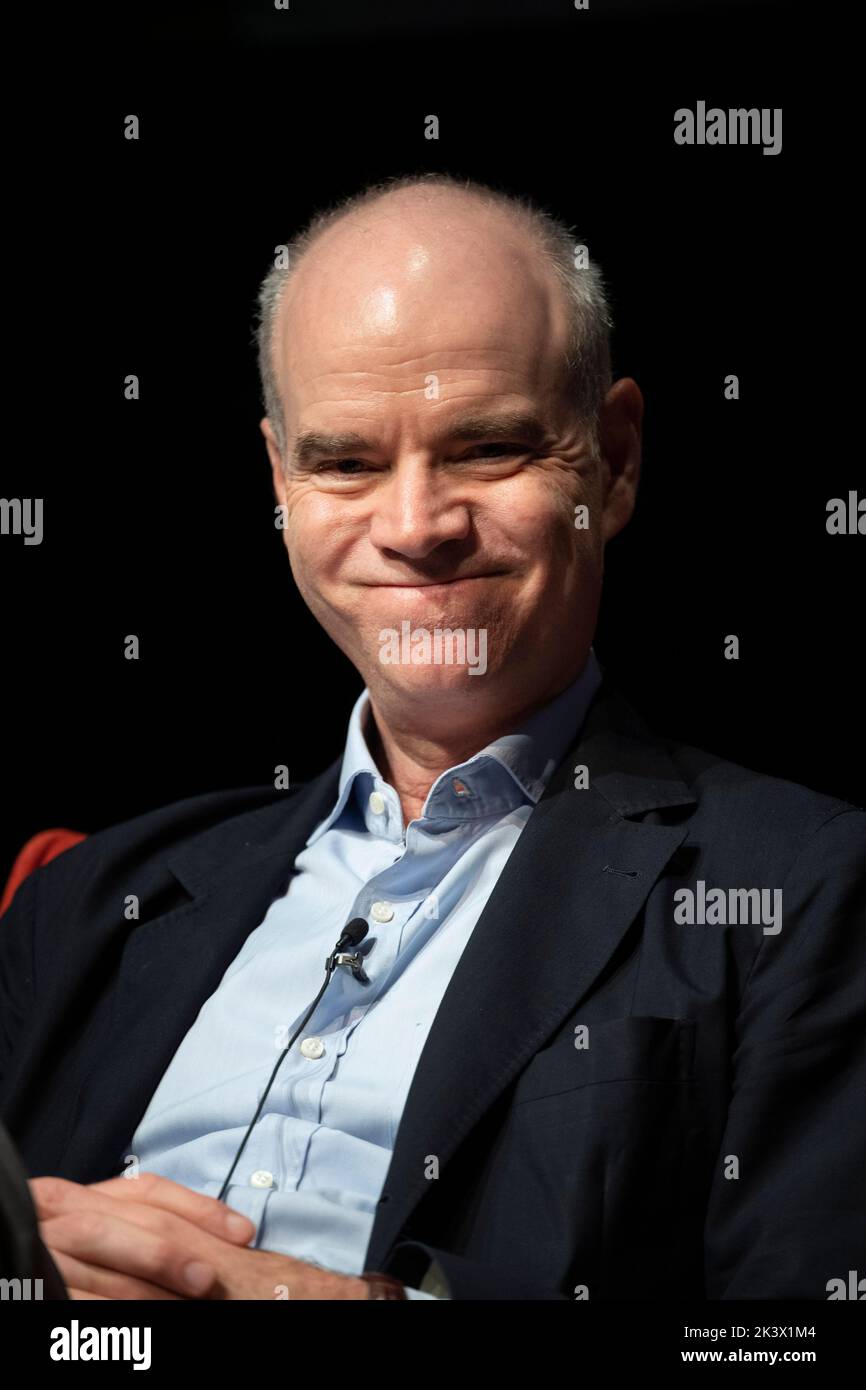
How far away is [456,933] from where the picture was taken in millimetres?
2234

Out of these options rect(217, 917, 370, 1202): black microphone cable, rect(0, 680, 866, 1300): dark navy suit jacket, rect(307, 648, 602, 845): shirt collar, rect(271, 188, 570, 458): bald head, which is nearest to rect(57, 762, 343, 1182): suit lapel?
rect(0, 680, 866, 1300): dark navy suit jacket

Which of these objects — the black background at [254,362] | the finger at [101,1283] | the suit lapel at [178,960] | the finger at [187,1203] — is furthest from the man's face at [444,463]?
the finger at [101,1283]

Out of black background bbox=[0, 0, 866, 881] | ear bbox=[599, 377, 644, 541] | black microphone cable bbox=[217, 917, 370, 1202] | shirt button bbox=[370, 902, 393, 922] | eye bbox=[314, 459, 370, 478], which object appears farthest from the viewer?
black background bbox=[0, 0, 866, 881]

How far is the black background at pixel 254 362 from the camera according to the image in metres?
2.86

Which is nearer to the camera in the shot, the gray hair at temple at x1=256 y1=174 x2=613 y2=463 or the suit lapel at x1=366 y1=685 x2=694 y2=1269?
the suit lapel at x1=366 y1=685 x2=694 y2=1269

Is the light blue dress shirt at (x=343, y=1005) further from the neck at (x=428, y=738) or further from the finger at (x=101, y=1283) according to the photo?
the finger at (x=101, y=1283)

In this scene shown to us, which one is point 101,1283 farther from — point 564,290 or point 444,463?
point 564,290

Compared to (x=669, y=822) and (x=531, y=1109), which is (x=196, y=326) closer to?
(x=669, y=822)

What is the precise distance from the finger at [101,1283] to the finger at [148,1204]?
6cm

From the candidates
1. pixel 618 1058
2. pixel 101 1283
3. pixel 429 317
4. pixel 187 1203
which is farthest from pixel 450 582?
pixel 101 1283

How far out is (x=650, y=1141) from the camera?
6.28 ft

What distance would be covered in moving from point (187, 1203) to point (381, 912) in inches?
22.0

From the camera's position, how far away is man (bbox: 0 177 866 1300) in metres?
1.88

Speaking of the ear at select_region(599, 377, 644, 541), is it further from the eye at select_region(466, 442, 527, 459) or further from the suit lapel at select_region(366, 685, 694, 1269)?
the suit lapel at select_region(366, 685, 694, 1269)
